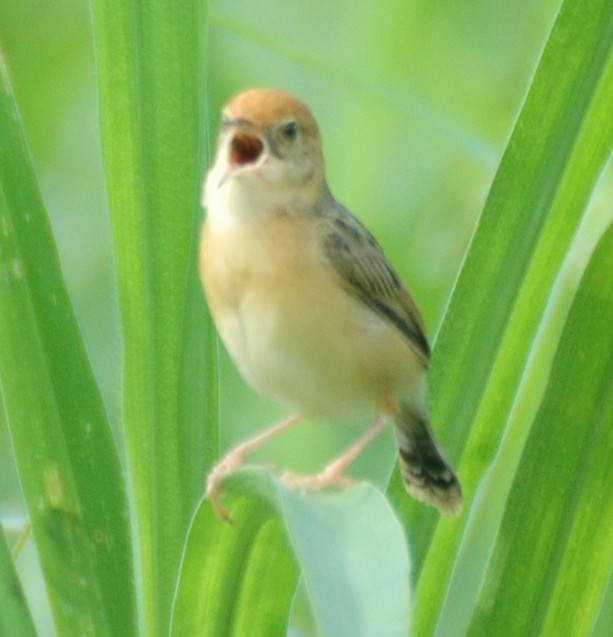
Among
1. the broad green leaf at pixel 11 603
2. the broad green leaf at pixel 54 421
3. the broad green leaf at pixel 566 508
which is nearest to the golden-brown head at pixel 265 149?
the broad green leaf at pixel 54 421

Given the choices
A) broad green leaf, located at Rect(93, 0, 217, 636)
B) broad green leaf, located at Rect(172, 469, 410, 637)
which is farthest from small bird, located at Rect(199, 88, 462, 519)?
broad green leaf, located at Rect(172, 469, 410, 637)

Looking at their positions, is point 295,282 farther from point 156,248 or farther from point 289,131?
point 156,248

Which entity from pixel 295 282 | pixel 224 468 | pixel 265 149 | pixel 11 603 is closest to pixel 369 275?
pixel 295 282

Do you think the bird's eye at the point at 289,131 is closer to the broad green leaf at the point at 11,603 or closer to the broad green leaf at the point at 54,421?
the broad green leaf at the point at 54,421

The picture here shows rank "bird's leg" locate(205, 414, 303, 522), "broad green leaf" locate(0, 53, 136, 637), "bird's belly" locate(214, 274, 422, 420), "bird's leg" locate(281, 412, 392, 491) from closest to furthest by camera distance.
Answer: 1. "bird's leg" locate(205, 414, 303, 522)
2. "broad green leaf" locate(0, 53, 136, 637)
3. "bird's leg" locate(281, 412, 392, 491)
4. "bird's belly" locate(214, 274, 422, 420)

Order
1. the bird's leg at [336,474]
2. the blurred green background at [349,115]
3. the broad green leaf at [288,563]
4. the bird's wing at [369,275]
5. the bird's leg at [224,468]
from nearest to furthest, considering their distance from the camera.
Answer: the broad green leaf at [288,563] < the bird's leg at [224,468] < the bird's leg at [336,474] < the bird's wing at [369,275] < the blurred green background at [349,115]

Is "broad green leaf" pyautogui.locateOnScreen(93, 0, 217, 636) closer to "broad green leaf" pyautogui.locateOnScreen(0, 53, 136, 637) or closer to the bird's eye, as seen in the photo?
"broad green leaf" pyautogui.locateOnScreen(0, 53, 136, 637)

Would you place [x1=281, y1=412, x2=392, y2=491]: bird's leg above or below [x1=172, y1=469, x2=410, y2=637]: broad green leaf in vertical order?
below
